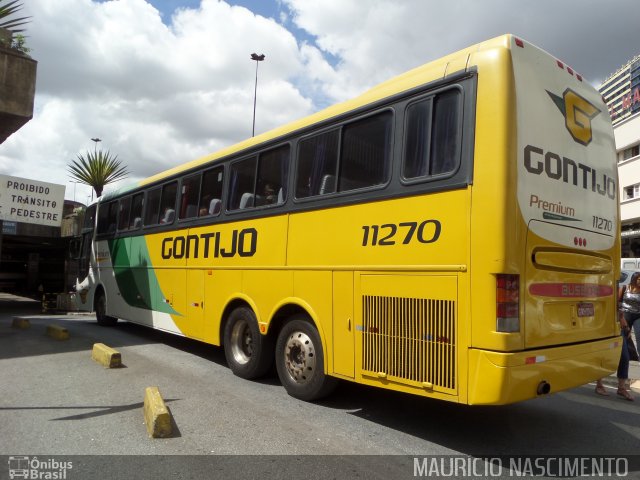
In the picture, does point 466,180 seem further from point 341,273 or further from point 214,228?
point 214,228

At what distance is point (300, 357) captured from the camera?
214 inches

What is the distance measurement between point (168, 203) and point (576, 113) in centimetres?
661

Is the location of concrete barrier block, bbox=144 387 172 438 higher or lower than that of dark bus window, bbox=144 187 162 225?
lower

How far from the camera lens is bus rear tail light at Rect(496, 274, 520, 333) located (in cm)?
361

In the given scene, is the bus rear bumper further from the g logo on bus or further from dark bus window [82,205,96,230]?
dark bus window [82,205,96,230]

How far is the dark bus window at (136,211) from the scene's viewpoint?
9.59m

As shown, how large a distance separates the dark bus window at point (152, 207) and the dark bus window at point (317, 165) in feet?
13.9

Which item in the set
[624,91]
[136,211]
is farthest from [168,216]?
[624,91]

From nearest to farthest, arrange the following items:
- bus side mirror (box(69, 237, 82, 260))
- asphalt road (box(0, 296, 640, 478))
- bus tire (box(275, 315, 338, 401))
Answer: asphalt road (box(0, 296, 640, 478)) < bus tire (box(275, 315, 338, 401)) < bus side mirror (box(69, 237, 82, 260))

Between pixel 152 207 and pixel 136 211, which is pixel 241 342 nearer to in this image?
pixel 152 207

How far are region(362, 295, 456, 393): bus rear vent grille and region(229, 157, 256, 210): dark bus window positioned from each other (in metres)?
2.66

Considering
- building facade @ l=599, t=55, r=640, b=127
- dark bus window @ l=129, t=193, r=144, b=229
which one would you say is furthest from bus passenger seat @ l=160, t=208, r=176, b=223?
building facade @ l=599, t=55, r=640, b=127

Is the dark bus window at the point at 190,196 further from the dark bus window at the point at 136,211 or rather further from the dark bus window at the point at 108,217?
the dark bus window at the point at 108,217

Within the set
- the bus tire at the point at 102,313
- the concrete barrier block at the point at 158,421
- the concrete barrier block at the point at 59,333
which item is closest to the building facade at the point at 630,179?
the bus tire at the point at 102,313
